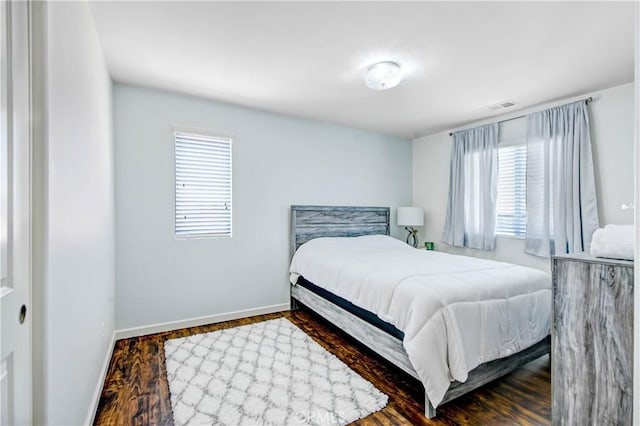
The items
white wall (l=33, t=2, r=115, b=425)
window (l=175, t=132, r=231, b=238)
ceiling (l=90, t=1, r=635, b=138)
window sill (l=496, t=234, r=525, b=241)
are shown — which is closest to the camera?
white wall (l=33, t=2, r=115, b=425)

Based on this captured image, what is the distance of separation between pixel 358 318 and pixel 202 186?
214 cm

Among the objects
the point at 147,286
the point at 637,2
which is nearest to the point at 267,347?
the point at 147,286

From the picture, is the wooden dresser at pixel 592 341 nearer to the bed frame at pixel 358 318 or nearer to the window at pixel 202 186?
the bed frame at pixel 358 318

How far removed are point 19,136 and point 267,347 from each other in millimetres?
2266

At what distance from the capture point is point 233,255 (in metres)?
3.38

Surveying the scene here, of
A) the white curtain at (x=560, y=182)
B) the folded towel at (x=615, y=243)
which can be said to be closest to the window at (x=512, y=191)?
the white curtain at (x=560, y=182)

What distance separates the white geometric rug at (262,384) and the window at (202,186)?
1.14 meters

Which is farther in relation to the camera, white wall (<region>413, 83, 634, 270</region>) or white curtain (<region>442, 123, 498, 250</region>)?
white curtain (<region>442, 123, 498, 250</region>)

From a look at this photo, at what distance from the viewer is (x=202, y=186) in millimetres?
3260

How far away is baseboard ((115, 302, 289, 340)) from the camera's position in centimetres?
287

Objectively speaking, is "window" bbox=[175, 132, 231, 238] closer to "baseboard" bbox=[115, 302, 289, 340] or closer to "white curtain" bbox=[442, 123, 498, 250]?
"baseboard" bbox=[115, 302, 289, 340]

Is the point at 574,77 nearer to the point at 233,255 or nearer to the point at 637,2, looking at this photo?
the point at 637,2

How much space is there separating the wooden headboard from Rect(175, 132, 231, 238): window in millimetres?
836

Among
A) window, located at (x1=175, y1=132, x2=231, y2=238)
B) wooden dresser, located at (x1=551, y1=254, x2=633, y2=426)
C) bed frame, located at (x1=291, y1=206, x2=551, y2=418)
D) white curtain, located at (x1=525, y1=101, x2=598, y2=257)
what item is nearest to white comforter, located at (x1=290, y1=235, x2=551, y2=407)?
bed frame, located at (x1=291, y1=206, x2=551, y2=418)
